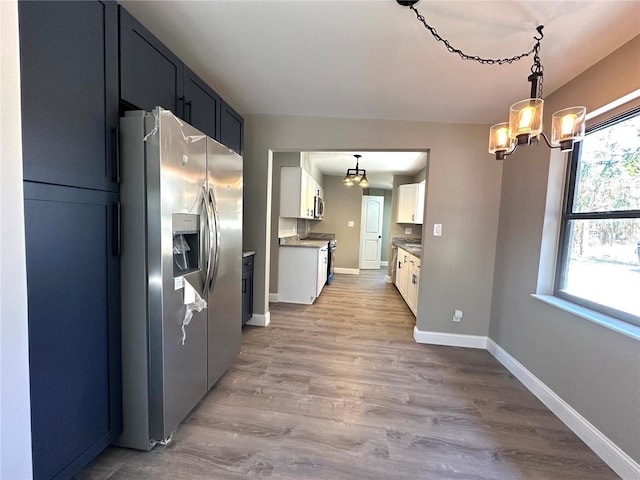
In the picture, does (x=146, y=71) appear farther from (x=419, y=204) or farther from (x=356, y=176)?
(x=419, y=204)

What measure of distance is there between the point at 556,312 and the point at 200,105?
2.99m

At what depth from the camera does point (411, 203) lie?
18.4 feet

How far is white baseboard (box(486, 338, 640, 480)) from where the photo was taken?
144cm

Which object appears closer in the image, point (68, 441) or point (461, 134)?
point (68, 441)

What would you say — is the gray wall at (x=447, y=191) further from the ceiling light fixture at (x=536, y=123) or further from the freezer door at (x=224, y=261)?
the ceiling light fixture at (x=536, y=123)

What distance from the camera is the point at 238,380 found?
2.18m

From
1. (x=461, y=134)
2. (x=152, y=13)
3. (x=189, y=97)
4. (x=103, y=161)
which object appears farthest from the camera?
(x=461, y=134)

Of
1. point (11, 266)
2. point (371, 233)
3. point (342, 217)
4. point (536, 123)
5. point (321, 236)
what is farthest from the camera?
point (371, 233)

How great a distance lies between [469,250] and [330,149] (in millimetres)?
1827

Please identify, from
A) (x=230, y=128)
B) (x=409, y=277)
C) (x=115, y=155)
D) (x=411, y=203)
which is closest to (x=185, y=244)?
(x=115, y=155)

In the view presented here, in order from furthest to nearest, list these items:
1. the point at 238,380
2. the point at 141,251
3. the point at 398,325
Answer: the point at 398,325 → the point at 238,380 → the point at 141,251

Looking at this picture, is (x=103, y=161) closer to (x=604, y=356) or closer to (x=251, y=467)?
(x=251, y=467)

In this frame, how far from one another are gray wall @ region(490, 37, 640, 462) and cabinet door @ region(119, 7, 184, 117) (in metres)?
2.66

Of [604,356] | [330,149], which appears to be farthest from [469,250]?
[330,149]
